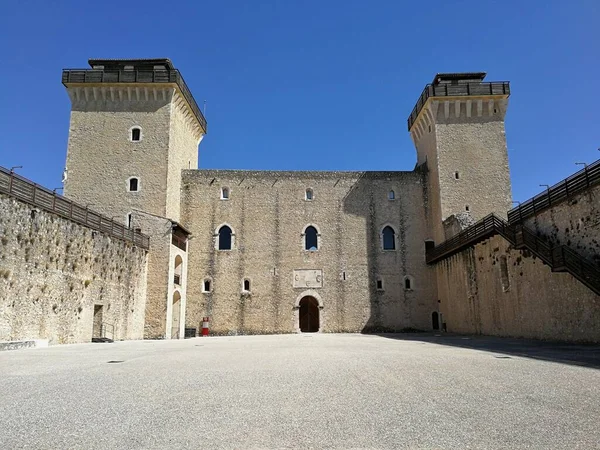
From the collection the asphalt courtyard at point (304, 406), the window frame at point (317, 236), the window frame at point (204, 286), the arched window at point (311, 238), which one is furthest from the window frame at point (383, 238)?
the asphalt courtyard at point (304, 406)

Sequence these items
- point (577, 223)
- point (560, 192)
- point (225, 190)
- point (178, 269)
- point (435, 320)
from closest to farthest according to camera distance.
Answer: point (577, 223), point (560, 192), point (178, 269), point (435, 320), point (225, 190)

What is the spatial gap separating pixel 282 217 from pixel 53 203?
520 inches

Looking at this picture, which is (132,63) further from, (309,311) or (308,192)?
(309,311)

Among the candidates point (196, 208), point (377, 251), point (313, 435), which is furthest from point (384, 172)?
point (313, 435)

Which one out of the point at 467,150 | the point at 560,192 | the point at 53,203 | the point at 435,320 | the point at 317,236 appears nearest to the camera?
the point at 560,192

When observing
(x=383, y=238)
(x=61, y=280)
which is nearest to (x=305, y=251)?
(x=383, y=238)

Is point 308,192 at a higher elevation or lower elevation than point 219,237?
higher

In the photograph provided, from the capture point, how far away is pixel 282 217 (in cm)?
2730

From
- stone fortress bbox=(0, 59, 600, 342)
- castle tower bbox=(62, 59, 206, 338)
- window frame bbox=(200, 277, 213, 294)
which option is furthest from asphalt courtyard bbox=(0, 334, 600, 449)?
window frame bbox=(200, 277, 213, 294)

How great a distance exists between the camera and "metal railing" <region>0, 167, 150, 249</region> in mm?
14164

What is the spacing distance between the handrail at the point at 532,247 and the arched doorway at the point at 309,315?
763 centimetres

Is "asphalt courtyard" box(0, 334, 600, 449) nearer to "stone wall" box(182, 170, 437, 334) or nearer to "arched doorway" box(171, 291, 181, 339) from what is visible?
"arched doorway" box(171, 291, 181, 339)

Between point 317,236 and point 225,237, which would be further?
point 317,236

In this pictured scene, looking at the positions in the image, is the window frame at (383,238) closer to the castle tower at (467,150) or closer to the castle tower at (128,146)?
the castle tower at (467,150)
